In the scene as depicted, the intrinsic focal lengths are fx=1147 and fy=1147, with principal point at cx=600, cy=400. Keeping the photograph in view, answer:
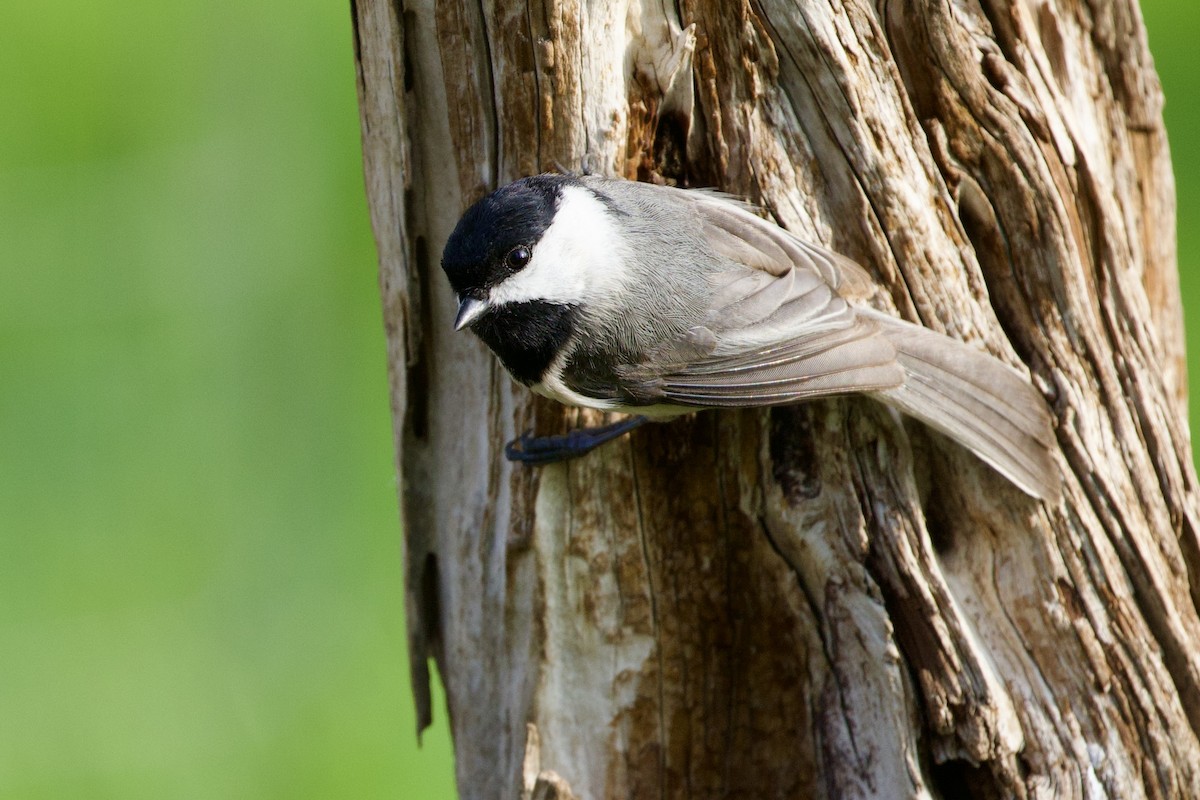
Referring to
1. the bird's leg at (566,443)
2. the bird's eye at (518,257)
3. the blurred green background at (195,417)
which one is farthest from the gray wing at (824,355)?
the blurred green background at (195,417)

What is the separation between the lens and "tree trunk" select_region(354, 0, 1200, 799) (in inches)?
80.4

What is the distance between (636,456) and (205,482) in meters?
1.90

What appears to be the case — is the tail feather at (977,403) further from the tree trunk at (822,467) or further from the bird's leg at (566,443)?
the bird's leg at (566,443)

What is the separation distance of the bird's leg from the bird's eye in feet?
1.14

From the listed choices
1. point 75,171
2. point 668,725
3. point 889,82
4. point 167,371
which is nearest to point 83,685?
point 167,371

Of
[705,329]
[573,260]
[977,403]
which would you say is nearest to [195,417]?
[573,260]

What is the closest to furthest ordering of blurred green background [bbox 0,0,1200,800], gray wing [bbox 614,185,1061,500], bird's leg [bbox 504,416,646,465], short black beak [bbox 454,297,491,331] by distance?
short black beak [bbox 454,297,491,331]
gray wing [bbox 614,185,1061,500]
bird's leg [bbox 504,416,646,465]
blurred green background [bbox 0,0,1200,800]

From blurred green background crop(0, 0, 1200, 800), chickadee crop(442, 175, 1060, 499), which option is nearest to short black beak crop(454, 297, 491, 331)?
chickadee crop(442, 175, 1060, 499)

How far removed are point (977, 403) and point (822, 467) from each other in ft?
0.97

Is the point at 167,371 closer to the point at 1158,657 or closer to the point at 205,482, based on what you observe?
the point at 205,482

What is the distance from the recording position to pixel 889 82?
2076mm

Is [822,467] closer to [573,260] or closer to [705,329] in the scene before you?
[705,329]

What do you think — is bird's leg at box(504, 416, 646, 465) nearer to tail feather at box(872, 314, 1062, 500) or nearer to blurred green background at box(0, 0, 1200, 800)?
tail feather at box(872, 314, 1062, 500)

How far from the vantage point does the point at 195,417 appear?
3.59 m
